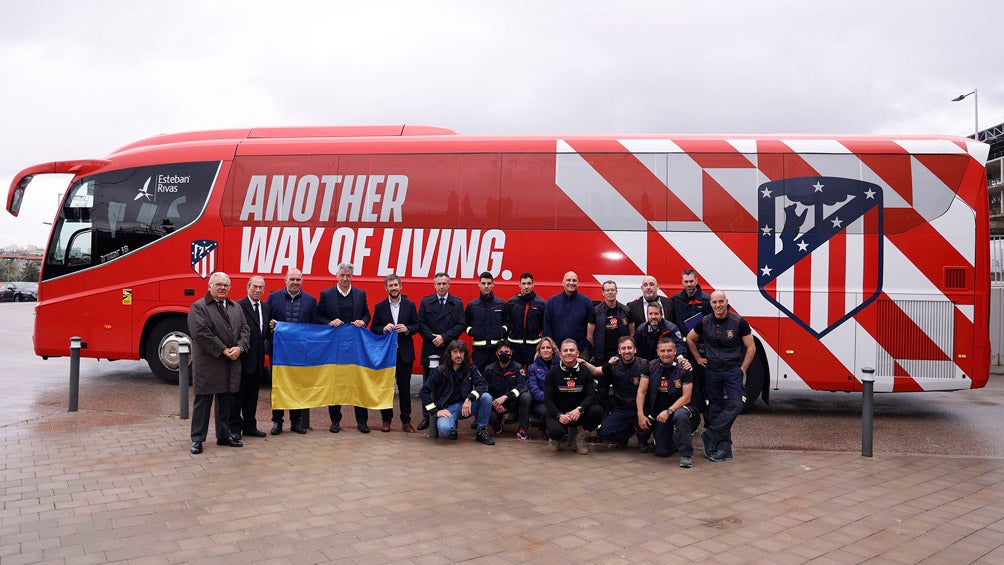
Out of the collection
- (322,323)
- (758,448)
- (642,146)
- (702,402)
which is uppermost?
(642,146)

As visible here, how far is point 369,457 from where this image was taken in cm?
651

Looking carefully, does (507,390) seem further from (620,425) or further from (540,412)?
(620,425)

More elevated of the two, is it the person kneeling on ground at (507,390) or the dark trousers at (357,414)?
the person kneeling on ground at (507,390)

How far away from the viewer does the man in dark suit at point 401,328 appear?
782cm

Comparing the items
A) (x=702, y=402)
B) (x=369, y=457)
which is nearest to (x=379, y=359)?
(x=369, y=457)

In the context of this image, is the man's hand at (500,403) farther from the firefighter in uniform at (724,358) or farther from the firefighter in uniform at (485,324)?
the firefighter in uniform at (724,358)

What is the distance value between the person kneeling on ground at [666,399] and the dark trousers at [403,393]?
2.68 metres

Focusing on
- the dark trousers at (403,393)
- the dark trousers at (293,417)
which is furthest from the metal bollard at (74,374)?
the dark trousers at (403,393)

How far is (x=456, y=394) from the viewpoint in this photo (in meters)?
7.46

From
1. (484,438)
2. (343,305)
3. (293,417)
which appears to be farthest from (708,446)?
(293,417)

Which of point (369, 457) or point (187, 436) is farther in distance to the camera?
point (187, 436)

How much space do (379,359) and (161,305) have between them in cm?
437

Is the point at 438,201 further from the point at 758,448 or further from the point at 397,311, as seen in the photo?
the point at 758,448

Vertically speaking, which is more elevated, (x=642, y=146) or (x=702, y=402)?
(x=642, y=146)
